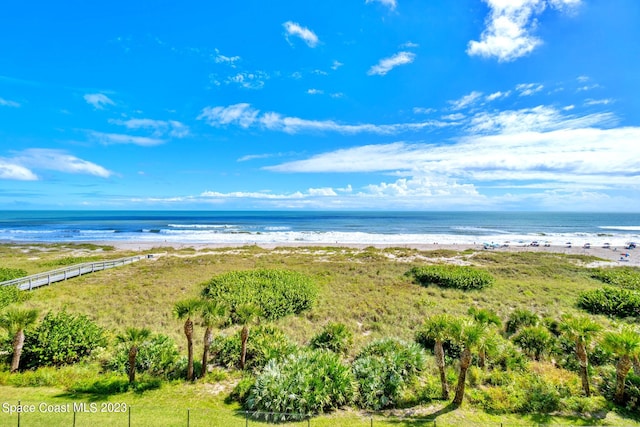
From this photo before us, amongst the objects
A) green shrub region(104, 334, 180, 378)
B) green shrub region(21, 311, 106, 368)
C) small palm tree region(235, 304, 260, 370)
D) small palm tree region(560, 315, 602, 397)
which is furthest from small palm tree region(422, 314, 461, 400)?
green shrub region(21, 311, 106, 368)

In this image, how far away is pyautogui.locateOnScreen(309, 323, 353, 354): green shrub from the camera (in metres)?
12.5

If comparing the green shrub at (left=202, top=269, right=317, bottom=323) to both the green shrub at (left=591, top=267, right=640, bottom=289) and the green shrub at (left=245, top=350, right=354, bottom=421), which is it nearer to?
the green shrub at (left=245, top=350, right=354, bottom=421)

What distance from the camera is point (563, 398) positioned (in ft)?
29.3

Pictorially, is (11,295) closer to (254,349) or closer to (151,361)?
(151,361)

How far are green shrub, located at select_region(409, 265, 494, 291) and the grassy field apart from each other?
2.97ft

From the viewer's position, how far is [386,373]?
9594 millimetres

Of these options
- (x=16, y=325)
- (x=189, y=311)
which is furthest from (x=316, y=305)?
(x=16, y=325)

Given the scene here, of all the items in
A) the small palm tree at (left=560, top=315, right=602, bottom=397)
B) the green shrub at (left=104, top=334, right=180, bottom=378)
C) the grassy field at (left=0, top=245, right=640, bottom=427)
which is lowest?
the grassy field at (left=0, top=245, right=640, bottom=427)

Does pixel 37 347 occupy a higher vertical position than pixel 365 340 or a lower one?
higher

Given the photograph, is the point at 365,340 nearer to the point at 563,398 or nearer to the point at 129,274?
the point at 563,398

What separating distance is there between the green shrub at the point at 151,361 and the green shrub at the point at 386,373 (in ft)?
21.8

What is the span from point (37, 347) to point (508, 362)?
17516mm

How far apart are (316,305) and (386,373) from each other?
32.9 feet

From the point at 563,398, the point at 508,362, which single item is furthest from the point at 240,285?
the point at 563,398
